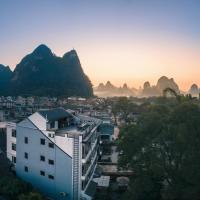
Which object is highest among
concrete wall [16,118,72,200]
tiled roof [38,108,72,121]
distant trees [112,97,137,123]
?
tiled roof [38,108,72,121]

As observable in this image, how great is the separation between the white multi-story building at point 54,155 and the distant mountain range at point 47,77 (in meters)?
82.8

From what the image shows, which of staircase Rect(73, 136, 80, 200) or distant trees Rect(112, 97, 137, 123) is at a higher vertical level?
distant trees Rect(112, 97, 137, 123)

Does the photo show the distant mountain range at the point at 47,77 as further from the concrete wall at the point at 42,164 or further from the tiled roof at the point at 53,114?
the concrete wall at the point at 42,164

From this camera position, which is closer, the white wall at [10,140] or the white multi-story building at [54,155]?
the white multi-story building at [54,155]

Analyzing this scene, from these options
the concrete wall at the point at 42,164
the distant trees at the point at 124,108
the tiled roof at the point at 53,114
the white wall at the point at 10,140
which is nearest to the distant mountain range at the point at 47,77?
the distant trees at the point at 124,108

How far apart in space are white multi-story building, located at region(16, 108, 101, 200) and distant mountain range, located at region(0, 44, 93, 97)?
82.8 m

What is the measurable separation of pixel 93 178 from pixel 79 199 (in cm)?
331

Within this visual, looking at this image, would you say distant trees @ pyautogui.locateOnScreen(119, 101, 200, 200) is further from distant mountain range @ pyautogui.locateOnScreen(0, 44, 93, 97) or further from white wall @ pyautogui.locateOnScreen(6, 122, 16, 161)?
distant mountain range @ pyautogui.locateOnScreen(0, 44, 93, 97)

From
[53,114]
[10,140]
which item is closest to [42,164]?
[53,114]

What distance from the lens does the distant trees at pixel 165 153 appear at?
48.4 ft

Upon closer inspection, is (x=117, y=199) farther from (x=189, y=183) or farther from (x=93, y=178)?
(x=189, y=183)

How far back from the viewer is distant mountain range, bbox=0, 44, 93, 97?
368 feet

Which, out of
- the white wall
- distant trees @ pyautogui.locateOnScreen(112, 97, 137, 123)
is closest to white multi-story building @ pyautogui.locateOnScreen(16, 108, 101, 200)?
the white wall

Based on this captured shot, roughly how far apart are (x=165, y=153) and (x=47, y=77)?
10777cm
